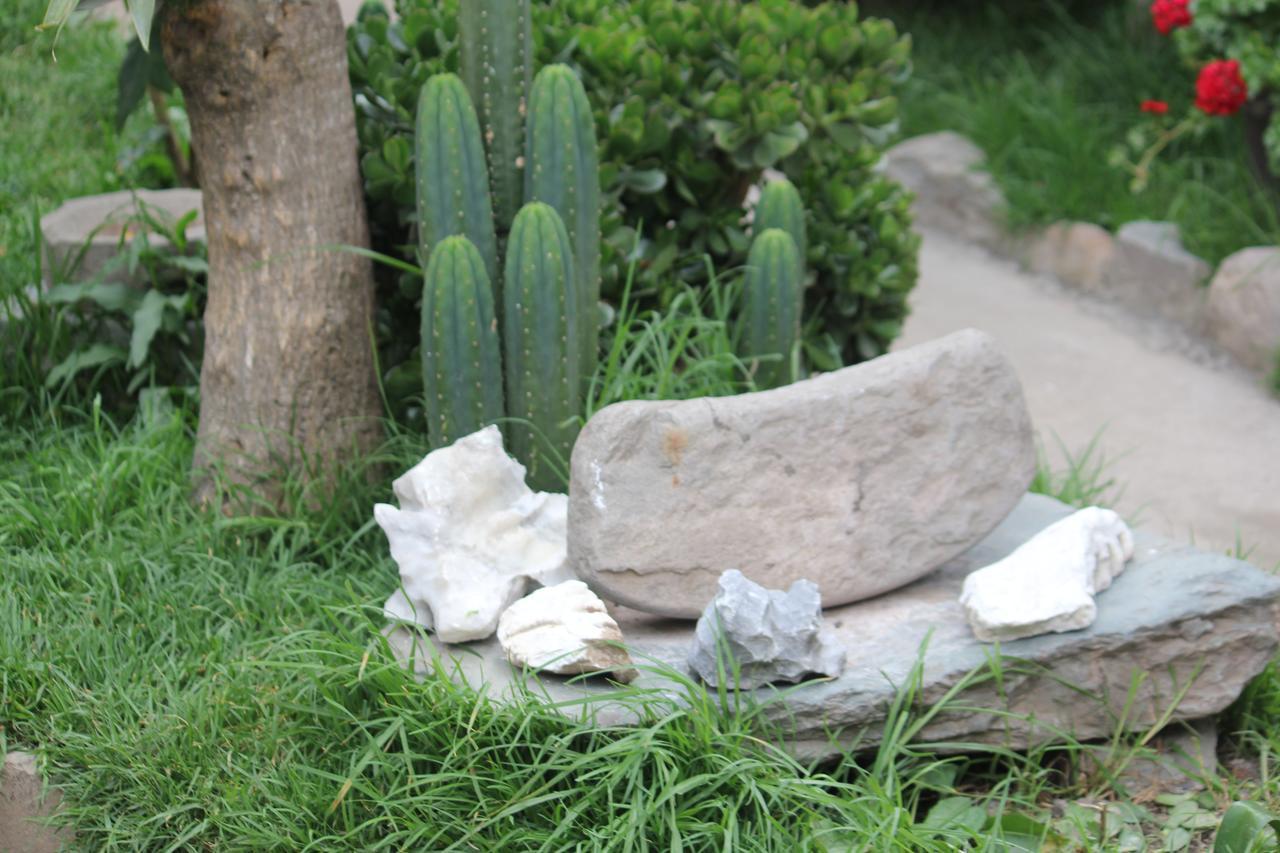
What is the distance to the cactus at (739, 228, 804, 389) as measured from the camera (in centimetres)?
356

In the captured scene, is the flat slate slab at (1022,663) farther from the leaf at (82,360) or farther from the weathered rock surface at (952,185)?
the weathered rock surface at (952,185)

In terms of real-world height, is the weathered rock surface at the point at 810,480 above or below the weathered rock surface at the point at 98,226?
below

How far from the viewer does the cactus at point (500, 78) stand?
3.27 metres

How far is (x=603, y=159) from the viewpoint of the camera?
3783 mm

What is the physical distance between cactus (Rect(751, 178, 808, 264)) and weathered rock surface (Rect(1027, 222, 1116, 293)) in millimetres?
2865

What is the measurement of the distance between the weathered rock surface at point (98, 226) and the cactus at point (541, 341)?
1.18 m

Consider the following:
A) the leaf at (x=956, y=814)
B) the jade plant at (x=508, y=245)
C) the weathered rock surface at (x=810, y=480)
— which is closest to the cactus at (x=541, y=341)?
the jade plant at (x=508, y=245)

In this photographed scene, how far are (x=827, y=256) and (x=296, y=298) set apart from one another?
1.59 meters

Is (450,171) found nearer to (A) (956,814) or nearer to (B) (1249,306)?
(A) (956,814)

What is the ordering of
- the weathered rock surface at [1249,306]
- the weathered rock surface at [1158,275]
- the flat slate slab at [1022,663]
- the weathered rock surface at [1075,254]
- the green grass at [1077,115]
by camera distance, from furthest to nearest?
the weathered rock surface at [1075,254], the green grass at [1077,115], the weathered rock surface at [1158,275], the weathered rock surface at [1249,306], the flat slate slab at [1022,663]

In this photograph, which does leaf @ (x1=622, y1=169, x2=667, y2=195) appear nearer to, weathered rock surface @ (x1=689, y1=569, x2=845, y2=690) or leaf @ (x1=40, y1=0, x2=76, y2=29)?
weathered rock surface @ (x1=689, y1=569, x2=845, y2=690)

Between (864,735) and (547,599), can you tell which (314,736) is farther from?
(864,735)

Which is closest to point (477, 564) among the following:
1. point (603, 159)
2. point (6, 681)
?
point (6, 681)

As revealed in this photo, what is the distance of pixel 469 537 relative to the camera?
286 cm
